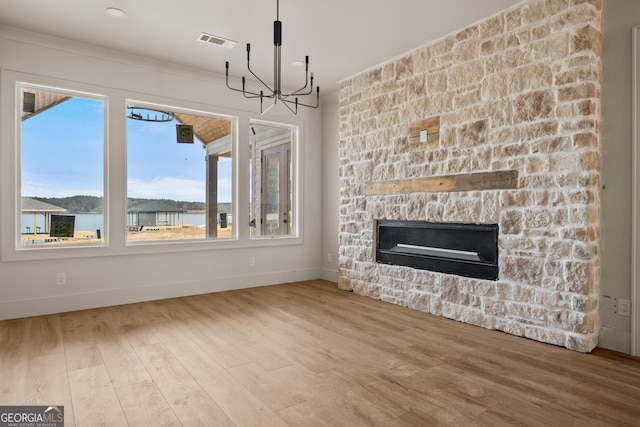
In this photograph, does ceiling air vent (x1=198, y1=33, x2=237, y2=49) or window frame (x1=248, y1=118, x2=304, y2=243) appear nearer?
ceiling air vent (x1=198, y1=33, x2=237, y2=49)

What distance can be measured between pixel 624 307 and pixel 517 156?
4.69 ft

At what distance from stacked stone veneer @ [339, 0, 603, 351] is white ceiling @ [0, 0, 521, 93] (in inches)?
12.6

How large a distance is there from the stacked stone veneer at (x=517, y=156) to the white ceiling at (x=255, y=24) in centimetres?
32

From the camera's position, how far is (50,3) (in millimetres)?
3299

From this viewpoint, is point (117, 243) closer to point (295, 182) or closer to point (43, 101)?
point (43, 101)

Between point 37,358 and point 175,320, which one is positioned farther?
point 175,320

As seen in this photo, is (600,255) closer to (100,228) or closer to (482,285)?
(482,285)

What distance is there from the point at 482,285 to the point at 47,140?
479 centimetres

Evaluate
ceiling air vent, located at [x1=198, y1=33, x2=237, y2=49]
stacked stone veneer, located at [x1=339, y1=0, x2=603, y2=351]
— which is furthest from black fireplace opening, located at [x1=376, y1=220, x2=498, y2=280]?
ceiling air vent, located at [x1=198, y1=33, x2=237, y2=49]

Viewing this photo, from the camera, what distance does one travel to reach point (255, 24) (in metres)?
3.63

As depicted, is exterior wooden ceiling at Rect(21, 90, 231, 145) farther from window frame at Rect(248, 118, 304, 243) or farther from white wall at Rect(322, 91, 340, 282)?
white wall at Rect(322, 91, 340, 282)

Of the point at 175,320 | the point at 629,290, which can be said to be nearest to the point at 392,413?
the point at 629,290

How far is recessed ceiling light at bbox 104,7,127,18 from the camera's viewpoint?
3.38 meters

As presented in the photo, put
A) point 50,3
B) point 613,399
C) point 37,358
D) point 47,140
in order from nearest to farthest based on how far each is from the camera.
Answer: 1. point 613,399
2. point 37,358
3. point 50,3
4. point 47,140
